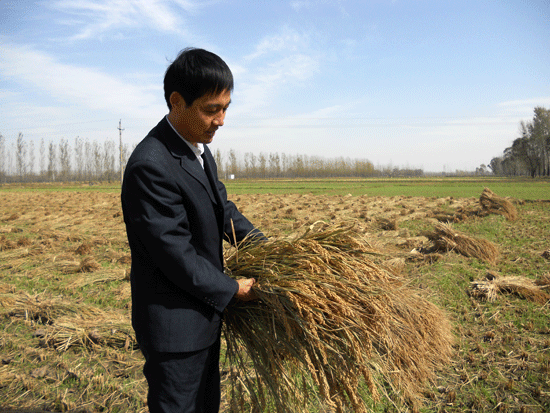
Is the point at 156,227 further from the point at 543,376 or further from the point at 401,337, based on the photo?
the point at 543,376

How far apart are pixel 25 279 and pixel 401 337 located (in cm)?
582

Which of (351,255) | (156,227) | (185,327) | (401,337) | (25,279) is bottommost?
(25,279)

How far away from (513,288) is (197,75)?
4.80 m

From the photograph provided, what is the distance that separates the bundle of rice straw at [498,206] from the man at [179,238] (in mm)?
11951

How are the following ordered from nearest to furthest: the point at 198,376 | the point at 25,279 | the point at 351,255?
1. the point at 198,376
2. the point at 351,255
3. the point at 25,279

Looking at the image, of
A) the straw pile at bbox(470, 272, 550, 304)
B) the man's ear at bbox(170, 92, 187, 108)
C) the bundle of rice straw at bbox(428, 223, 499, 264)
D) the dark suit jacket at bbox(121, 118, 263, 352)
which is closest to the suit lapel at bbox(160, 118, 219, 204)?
the dark suit jacket at bbox(121, 118, 263, 352)

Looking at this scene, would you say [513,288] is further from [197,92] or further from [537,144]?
[537,144]

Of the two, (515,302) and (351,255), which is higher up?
(351,255)

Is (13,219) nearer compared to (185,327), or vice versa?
(185,327)

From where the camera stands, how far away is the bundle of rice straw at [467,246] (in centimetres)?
629

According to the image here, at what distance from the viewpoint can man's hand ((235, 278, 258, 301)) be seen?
1.56 meters

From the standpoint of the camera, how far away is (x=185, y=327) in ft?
4.59

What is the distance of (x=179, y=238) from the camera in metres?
1.30

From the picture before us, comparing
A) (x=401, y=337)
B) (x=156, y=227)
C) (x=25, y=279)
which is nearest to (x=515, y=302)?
(x=401, y=337)
